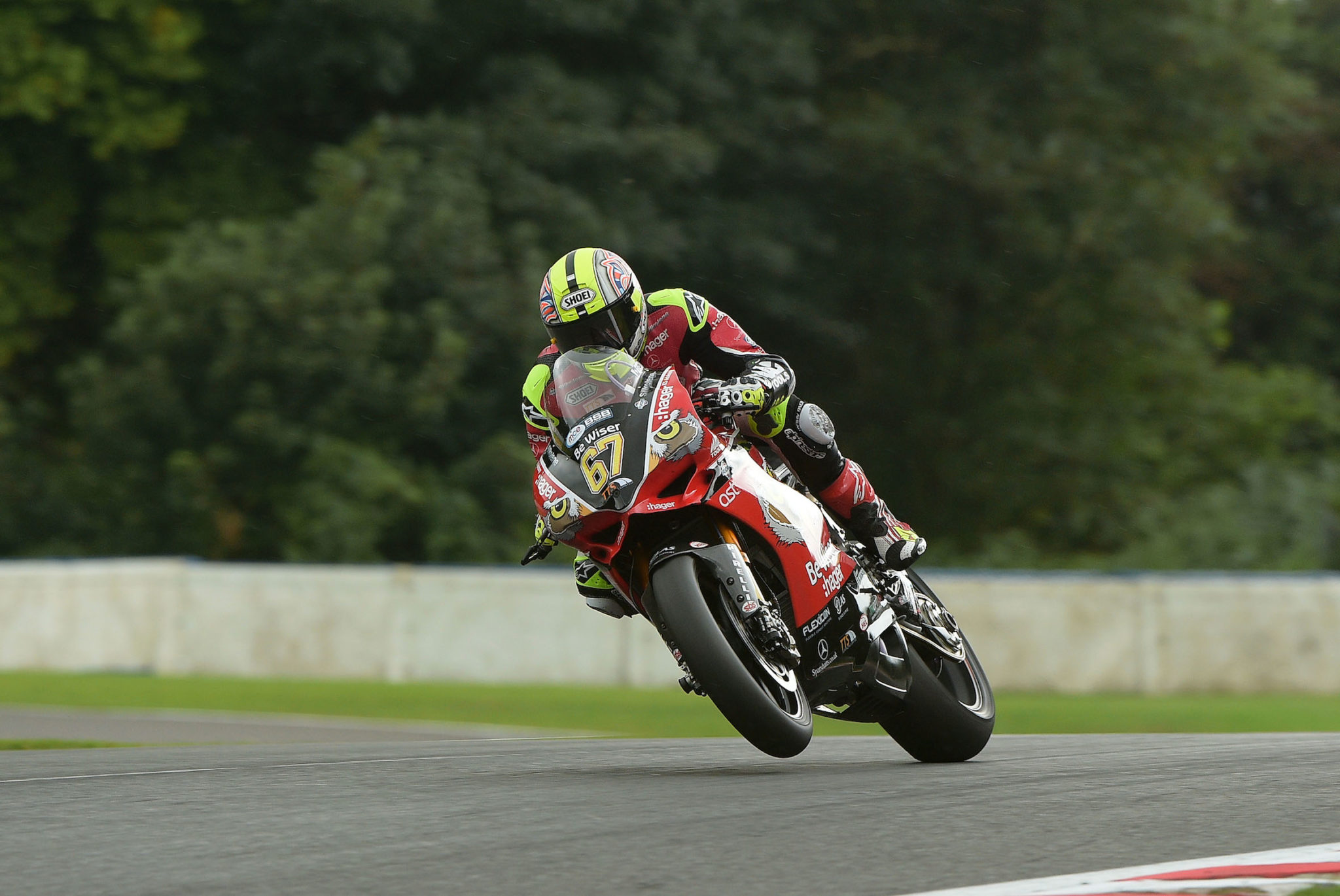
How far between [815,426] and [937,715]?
1206 millimetres

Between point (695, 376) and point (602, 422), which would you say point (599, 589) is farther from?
point (695, 376)

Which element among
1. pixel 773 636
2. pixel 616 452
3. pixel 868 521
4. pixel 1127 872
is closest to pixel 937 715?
pixel 868 521

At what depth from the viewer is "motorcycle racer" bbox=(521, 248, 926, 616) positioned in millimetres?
6730

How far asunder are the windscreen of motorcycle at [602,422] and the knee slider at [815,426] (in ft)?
2.73

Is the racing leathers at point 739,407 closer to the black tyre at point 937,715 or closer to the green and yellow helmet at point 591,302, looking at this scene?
the green and yellow helmet at point 591,302

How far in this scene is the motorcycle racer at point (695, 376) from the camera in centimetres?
673

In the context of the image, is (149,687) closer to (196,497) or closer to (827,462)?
(196,497)

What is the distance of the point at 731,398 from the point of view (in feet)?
22.3

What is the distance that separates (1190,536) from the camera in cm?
2194

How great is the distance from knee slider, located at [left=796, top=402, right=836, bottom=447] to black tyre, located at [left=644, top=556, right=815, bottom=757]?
44.1 inches

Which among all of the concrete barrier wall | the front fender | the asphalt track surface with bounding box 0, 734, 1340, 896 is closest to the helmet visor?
the front fender

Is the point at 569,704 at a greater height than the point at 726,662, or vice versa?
the point at 726,662

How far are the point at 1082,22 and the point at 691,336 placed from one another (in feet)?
77.6

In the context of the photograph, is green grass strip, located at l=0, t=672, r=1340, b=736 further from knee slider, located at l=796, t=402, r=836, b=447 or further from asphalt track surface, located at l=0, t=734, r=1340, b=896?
asphalt track surface, located at l=0, t=734, r=1340, b=896
